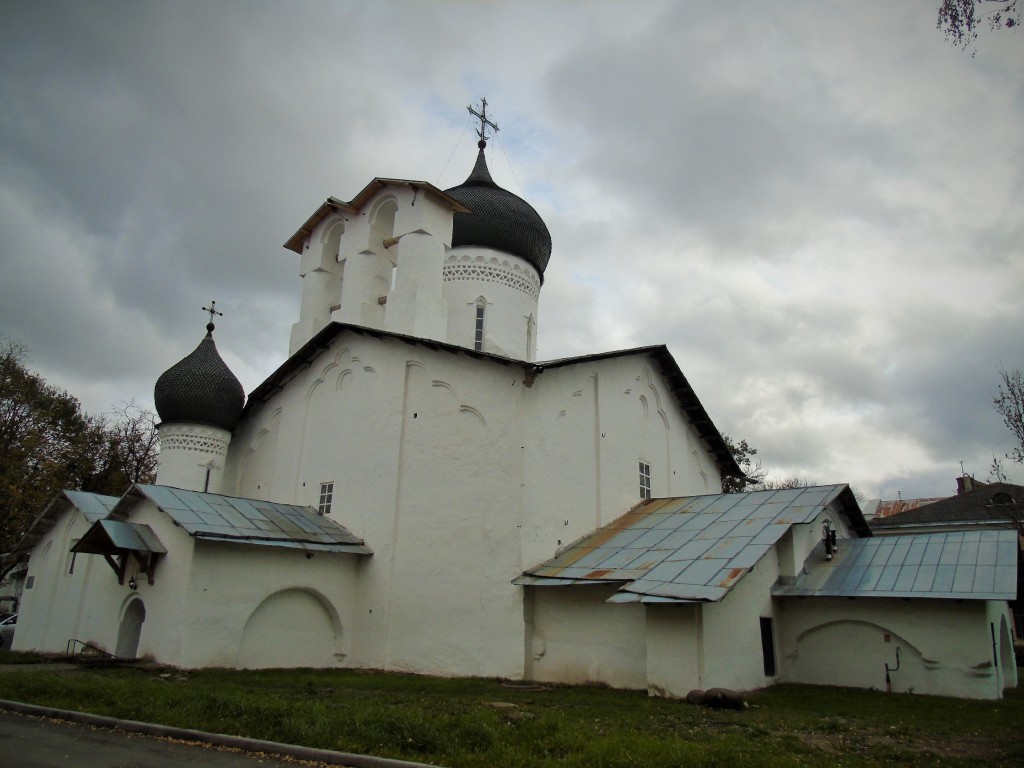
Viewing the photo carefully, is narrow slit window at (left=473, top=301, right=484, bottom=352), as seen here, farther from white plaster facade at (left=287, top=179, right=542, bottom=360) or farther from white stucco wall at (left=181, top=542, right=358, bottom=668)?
white stucco wall at (left=181, top=542, right=358, bottom=668)

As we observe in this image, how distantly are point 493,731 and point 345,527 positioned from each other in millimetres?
8479

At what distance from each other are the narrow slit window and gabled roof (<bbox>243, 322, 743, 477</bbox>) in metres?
3.28

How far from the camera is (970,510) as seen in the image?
29.0 metres

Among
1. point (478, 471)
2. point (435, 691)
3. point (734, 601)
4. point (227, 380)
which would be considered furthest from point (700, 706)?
point (227, 380)

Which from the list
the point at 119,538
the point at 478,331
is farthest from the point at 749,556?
the point at 119,538

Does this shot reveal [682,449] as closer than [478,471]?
No

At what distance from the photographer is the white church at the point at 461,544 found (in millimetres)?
11938

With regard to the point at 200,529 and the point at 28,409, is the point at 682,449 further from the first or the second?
the point at 28,409

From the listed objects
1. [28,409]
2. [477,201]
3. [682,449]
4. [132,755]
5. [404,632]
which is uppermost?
[477,201]

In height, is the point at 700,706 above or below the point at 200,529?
below

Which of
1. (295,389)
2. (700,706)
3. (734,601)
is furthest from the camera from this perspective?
(295,389)

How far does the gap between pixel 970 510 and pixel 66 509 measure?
3076 centimetres

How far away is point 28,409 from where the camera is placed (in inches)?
981

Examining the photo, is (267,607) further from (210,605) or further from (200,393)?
(200,393)
